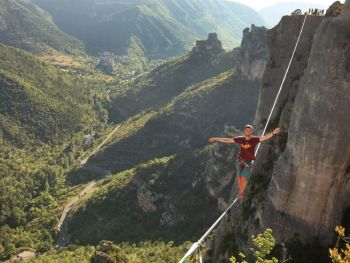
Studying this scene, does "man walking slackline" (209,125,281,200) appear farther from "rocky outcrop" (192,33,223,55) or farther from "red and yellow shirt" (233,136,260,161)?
"rocky outcrop" (192,33,223,55)

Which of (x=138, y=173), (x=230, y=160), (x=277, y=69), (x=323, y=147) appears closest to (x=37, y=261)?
(x=138, y=173)

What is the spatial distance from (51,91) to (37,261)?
10692cm

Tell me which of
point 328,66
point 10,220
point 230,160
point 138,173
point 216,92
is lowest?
point 10,220

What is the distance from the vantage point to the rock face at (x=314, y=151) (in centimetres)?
2567

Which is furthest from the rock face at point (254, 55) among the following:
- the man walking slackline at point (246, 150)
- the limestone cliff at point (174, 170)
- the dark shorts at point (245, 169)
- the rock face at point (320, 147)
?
the man walking slackline at point (246, 150)

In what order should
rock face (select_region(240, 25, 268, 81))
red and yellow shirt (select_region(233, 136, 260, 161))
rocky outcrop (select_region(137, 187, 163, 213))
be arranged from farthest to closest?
rock face (select_region(240, 25, 268, 81)) < rocky outcrop (select_region(137, 187, 163, 213)) < red and yellow shirt (select_region(233, 136, 260, 161))

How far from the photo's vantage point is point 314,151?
89.4 ft

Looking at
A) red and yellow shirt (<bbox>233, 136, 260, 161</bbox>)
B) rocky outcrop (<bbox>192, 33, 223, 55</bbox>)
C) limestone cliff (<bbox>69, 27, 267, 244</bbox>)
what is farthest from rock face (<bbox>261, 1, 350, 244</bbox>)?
rocky outcrop (<bbox>192, 33, 223, 55</bbox>)

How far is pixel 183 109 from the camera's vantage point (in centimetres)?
13475

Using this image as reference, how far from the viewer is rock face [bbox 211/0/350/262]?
2567 centimetres

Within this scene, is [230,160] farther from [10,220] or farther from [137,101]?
[137,101]

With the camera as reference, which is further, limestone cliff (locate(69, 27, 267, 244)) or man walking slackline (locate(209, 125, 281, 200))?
limestone cliff (locate(69, 27, 267, 244))

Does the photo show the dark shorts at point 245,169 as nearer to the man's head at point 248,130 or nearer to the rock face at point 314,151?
the man's head at point 248,130

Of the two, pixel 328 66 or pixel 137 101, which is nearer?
pixel 328 66
